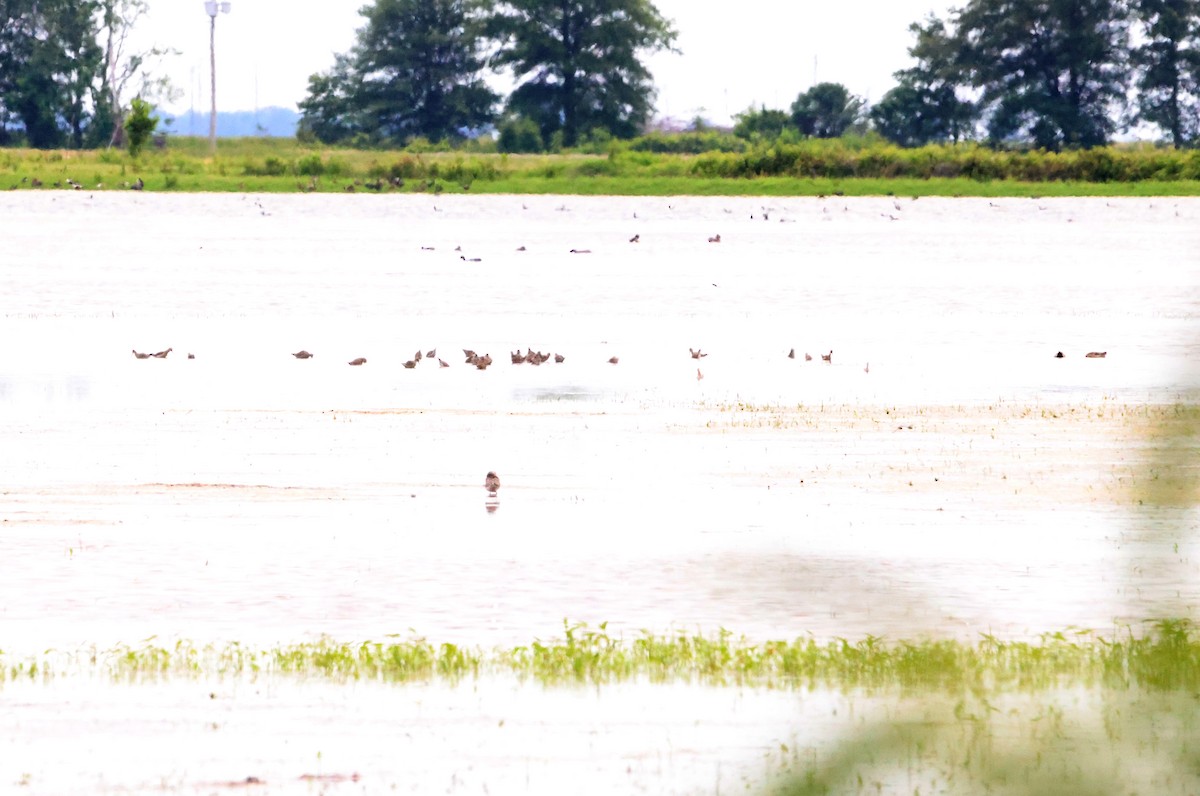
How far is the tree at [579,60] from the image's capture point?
294ft

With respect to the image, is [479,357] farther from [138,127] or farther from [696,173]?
[138,127]

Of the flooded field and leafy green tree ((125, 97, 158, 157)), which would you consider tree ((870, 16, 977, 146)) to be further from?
the flooded field

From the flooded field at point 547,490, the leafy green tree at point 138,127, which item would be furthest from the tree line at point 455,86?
Answer: the flooded field at point 547,490

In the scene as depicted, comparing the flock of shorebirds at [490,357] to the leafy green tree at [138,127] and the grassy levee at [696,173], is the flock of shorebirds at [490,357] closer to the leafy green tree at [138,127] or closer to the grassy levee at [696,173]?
the grassy levee at [696,173]

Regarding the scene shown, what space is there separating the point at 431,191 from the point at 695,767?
5030 cm

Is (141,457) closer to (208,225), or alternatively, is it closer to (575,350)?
(575,350)

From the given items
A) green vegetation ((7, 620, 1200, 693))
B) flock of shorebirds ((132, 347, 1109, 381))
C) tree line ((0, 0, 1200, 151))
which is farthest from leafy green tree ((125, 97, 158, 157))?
green vegetation ((7, 620, 1200, 693))

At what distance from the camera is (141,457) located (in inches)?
444

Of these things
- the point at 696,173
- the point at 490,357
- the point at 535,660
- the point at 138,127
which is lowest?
the point at 490,357

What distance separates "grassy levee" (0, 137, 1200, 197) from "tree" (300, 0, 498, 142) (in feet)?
90.8

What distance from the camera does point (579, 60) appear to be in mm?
89125

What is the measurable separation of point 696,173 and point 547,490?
167 feet

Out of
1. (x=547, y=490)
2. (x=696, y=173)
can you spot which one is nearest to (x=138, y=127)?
(x=696, y=173)

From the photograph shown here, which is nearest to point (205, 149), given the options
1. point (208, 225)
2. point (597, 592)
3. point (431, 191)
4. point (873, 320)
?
point (431, 191)
